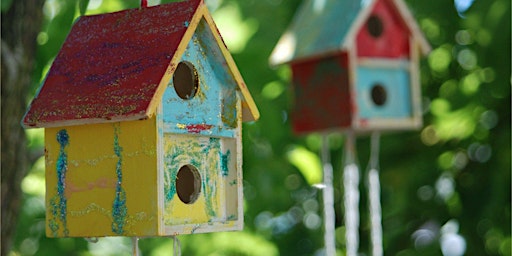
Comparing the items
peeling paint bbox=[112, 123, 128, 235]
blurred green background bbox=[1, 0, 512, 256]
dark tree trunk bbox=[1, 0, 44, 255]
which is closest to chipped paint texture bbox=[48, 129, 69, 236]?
peeling paint bbox=[112, 123, 128, 235]

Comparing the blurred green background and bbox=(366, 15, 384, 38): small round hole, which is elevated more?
bbox=(366, 15, 384, 38): small round hole

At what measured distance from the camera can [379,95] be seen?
3549 millimetres

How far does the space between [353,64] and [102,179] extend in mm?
1311

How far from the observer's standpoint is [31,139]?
385 cm

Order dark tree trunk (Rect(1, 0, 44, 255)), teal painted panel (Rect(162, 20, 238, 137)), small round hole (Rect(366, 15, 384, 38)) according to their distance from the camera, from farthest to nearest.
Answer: small round hole (Rect(366, 15, 384, 38)) < dark tree trunk (Rect(1, 0, 44, 255)) < teal painted panel (Rect(162, 20, 238, 137))

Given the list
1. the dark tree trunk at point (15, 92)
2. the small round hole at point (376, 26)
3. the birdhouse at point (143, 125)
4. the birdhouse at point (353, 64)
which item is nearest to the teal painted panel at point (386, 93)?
the birdhouse at point (353, 64)

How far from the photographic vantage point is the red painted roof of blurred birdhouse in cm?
216

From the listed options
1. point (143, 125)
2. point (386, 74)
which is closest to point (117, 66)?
point (143, 125)

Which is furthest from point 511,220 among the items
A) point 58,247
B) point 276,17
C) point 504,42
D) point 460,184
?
point 58,247

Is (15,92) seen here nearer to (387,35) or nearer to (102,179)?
(102,179)

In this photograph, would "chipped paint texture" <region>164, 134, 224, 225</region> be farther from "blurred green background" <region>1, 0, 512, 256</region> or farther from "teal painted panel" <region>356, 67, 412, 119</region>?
"blurred green background" <region>1, 0, 512, 256</region>

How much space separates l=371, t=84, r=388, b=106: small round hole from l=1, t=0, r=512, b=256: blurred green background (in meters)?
0.50

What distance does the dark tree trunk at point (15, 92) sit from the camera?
322cm

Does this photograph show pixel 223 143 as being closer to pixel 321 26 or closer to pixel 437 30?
pixel 321 26
